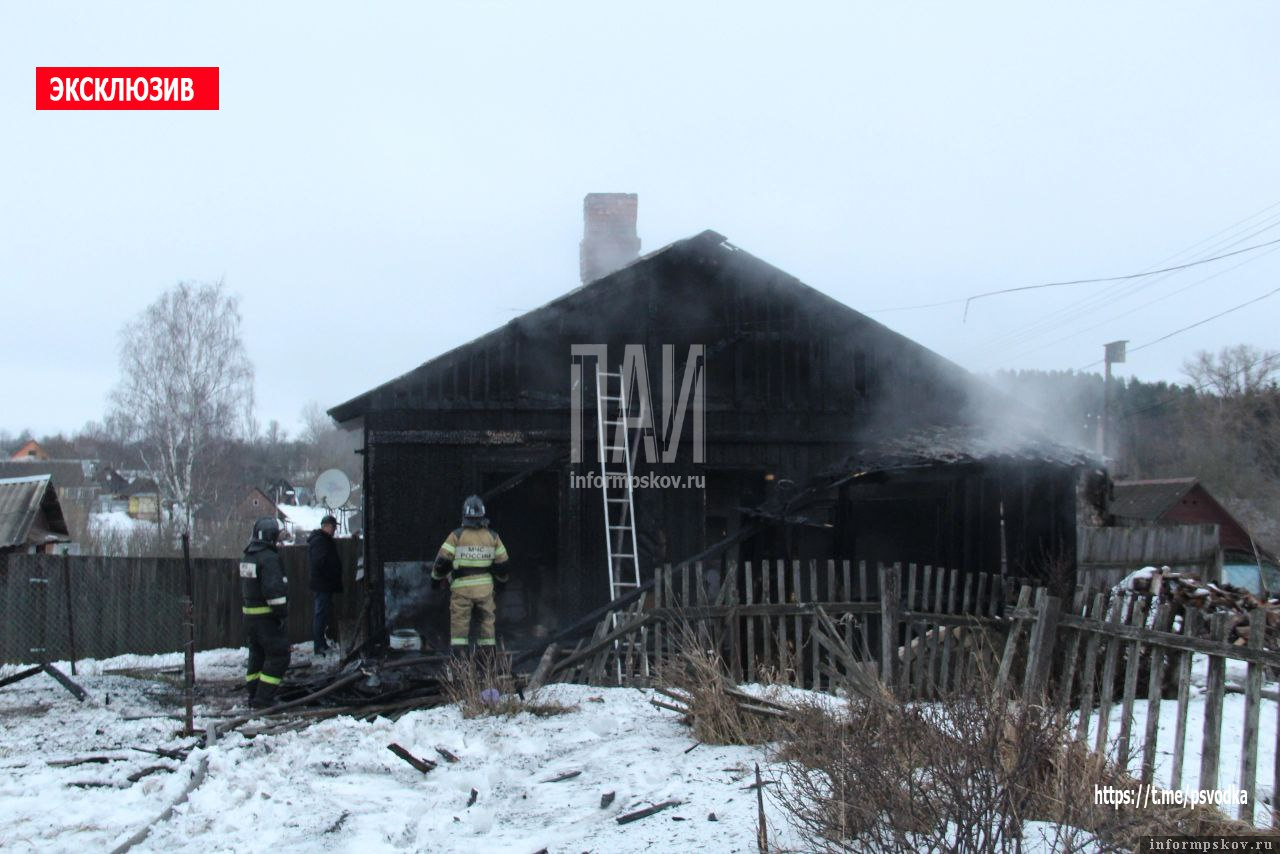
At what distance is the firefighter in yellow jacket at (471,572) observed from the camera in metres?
8.93

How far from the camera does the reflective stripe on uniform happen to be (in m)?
8.95

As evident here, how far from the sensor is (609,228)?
16.5m

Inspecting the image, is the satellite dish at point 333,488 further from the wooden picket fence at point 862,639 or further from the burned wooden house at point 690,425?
the wooden picket fence at point 862,639

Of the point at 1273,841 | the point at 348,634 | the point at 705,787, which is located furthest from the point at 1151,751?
the point at 348,634

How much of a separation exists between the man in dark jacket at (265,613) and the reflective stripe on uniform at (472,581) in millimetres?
1485

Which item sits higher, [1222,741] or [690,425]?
[690,425]

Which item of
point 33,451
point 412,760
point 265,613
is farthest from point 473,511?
point 33,451

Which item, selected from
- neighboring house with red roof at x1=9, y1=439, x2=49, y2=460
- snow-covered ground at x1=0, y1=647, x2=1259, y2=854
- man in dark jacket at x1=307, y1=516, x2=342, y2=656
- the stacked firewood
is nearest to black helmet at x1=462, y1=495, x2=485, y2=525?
snow-covered ground at x1=0, y1=647, x2=1259, y2=854

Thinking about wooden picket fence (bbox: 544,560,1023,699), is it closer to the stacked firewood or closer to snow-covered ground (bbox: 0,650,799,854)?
snow-covered ground (bbox: 0,650,799,854)

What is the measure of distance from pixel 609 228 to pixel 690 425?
5480 mm

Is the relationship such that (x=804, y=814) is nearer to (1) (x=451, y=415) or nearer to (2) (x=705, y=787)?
(2) (x=705, y=787)

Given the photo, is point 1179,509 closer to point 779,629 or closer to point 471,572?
point 779,629

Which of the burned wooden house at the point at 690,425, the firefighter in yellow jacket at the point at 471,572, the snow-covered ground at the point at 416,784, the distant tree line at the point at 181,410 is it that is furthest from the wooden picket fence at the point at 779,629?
the distant tree line at the point at 181,410

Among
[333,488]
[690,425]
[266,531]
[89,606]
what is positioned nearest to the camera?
[266,531]
